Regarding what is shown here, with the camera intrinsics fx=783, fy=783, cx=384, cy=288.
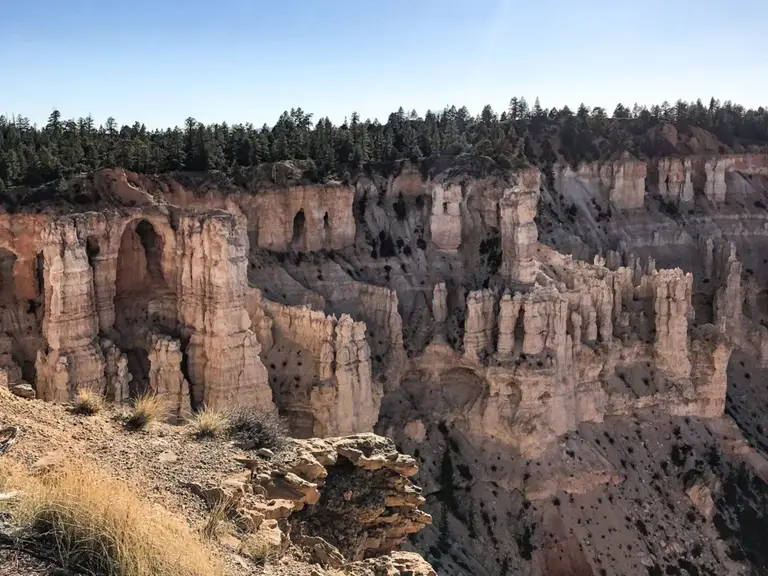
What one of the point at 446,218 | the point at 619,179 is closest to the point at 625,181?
the point at 619,179

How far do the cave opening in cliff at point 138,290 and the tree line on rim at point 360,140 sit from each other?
16.2 feet

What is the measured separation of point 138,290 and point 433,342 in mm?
17155

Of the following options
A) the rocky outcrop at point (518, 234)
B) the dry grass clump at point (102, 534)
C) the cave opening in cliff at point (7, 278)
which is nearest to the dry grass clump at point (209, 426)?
the dry grass clump at point (102, 534)

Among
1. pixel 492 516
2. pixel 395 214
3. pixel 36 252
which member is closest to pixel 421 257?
pixel 395 214

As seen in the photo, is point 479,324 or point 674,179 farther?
point 674,179

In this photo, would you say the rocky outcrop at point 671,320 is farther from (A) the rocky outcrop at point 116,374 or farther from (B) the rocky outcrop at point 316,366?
(A) the rocky outcrop at point 116,374

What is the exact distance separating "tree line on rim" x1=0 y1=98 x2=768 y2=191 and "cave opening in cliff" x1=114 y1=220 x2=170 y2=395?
16.2 feet

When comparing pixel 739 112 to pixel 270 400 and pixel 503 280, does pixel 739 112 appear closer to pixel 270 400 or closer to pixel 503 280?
pixel 503 280

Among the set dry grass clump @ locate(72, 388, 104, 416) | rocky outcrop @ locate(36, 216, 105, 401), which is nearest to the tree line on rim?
rocky outcrop @ locate(36, 216, 105, 401)

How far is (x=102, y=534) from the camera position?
34.4 ft

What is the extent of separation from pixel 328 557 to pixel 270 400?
23676 millimetres

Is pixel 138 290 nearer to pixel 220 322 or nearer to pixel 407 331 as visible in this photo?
pixel 220 322

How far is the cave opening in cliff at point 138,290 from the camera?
3816cm

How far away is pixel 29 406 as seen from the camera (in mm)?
16391
